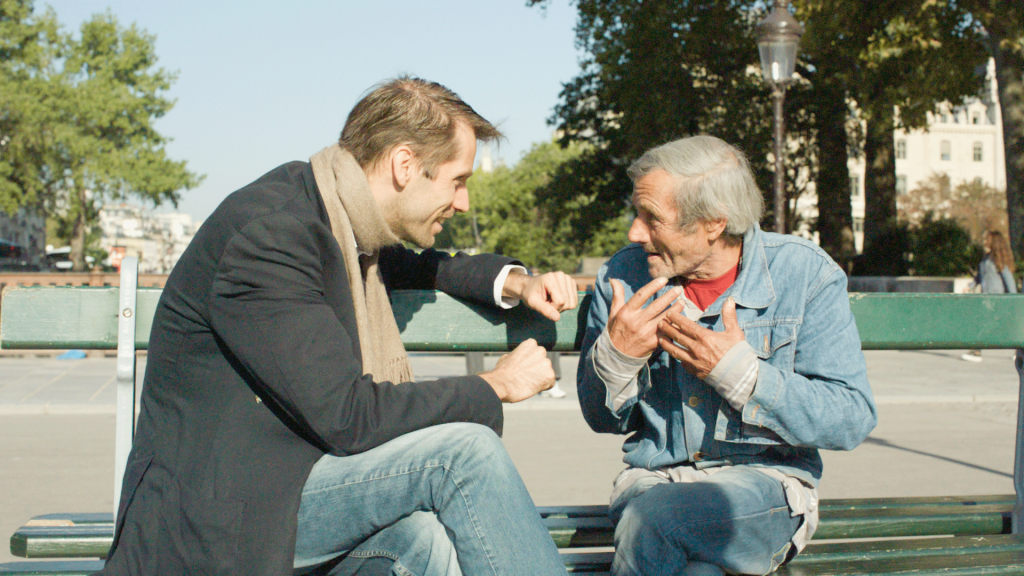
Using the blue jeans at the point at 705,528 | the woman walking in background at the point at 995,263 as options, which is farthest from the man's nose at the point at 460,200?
the woman walking in background at the point at 995,263

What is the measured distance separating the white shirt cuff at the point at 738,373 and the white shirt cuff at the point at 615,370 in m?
0.20

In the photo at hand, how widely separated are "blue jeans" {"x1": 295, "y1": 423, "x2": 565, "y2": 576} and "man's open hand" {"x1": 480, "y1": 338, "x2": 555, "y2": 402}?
0.57 feet

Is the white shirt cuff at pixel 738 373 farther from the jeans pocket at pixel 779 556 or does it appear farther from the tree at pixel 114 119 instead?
the tree at pixel 114 119

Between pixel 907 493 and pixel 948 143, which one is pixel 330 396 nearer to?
pixel 907 493

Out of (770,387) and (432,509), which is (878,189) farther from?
(432,509)

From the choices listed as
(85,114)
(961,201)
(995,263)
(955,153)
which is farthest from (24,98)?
(955,153)

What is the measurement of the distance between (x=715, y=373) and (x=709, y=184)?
1.89 feet

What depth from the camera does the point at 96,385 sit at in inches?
400

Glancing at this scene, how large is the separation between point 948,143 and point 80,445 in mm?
80301

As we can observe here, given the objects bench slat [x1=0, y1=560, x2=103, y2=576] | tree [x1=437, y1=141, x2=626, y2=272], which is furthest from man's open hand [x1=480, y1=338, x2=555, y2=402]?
tree [x1=437, y1=141, x2=626, y2=272]

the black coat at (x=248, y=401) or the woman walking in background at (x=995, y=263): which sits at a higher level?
the woman walking in background at (x=995, y=263)

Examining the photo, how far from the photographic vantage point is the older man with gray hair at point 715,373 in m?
2.22

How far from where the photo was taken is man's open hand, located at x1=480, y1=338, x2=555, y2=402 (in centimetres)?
208

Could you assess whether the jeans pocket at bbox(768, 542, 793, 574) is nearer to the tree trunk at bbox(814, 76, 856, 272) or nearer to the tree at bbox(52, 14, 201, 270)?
the tree trunk at bbox(814, 76, 856, 272)
